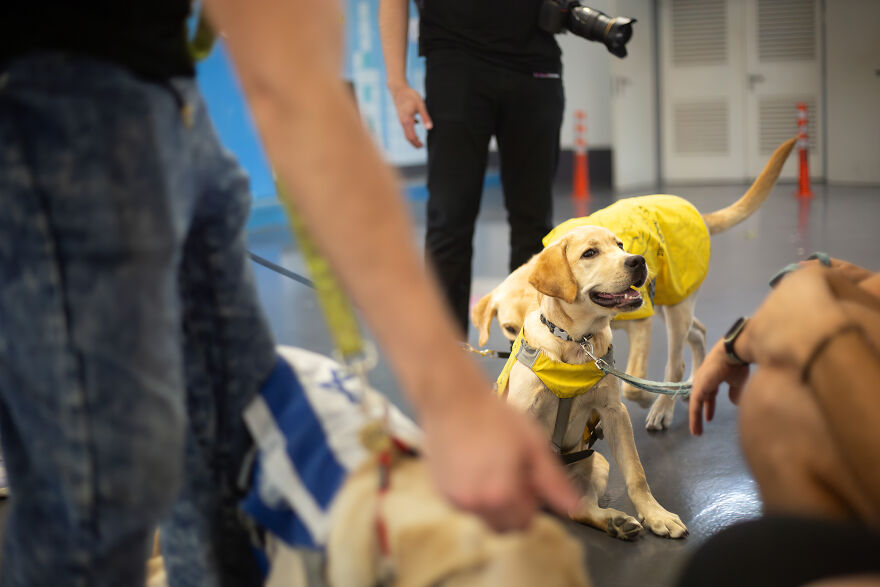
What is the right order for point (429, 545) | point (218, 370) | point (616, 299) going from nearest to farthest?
1. point (429, 545)
2. point (218, 370)
3. point (616, 299)

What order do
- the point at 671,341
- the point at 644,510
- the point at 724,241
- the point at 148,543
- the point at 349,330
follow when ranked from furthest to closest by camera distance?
the point at 724,241 → the point at 671,341 → the point at 644,510 → the point at 148,543 → the point at 349,330

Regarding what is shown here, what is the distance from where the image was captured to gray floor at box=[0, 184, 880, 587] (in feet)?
7.20

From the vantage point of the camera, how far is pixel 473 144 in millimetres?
2941

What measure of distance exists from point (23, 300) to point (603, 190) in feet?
35.2

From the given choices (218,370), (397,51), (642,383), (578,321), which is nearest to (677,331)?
(578,321)

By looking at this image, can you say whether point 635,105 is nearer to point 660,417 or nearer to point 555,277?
point 660,417

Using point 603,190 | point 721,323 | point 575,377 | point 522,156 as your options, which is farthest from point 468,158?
point 603,190

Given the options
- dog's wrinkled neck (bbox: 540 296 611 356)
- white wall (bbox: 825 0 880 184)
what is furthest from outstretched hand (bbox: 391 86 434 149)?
white wall (bbox: 825 0 880 184)

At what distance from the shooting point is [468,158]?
116 inches

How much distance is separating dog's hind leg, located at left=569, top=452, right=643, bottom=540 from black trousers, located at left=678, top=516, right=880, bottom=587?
1.28 meters

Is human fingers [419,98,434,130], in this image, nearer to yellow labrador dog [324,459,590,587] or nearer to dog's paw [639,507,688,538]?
dog's paw [639,507,688,538]

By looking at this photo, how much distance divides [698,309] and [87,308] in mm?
4028

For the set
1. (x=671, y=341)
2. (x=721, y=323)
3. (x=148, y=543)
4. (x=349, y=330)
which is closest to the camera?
(x=349, y=330)

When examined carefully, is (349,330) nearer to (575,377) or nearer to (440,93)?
(575,377)
